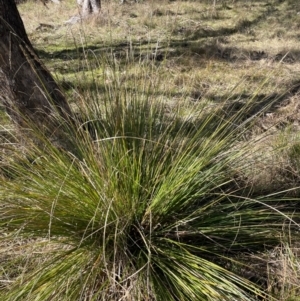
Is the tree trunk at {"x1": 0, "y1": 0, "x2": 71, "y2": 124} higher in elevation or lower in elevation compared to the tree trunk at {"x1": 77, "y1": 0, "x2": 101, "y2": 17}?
higher

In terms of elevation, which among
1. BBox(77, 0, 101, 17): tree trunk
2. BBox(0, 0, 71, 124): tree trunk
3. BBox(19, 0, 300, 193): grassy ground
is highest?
BBox(0, 0, 71, 124): tree trunk

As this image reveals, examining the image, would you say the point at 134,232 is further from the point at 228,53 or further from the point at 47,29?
the point at 47,29

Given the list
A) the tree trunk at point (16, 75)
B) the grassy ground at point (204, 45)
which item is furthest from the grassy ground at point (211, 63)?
the tree trunk at point (16, 75)

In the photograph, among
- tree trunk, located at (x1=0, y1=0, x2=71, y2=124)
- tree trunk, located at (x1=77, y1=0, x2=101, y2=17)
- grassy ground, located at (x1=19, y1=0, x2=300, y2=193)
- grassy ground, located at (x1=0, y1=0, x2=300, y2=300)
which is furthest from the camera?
tree trunk, located at (x1=77, y1=0, x2=101, y2=17)

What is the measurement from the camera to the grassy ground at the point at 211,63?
7.77ft

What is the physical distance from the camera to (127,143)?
2076 mm

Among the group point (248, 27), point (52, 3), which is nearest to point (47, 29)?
point (248, 27)

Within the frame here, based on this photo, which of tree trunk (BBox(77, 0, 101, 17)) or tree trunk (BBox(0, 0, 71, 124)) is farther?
tree trunk (BBox(77, 0, 101, 17))

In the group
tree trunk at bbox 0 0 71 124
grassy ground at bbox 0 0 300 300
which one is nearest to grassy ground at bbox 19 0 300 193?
grassy ground at bbox 0 0 300 300

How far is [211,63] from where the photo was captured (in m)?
3.39

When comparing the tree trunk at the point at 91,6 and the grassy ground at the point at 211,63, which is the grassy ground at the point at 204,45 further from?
the tree trunk at the point at 91,6

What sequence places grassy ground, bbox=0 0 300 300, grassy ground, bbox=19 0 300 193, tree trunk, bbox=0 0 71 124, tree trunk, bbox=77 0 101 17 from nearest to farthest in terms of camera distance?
grassy ground, bbox=0 0 300 300 → tree trunk, bbox=0 0 71 124 → grassy ground, bbox=19 0 300 193 → tree trunk, bbox=77 0 101 17

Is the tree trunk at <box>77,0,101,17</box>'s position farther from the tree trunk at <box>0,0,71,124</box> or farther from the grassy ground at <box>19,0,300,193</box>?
the tree trunk at <box>0,0,71,124</box>

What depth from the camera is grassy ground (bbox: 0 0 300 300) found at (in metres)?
2.37
